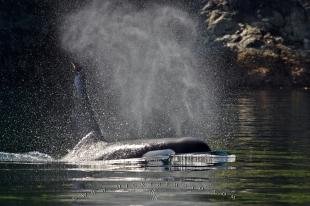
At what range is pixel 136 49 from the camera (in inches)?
3361

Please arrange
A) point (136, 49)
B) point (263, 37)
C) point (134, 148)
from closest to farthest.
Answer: point (134, 148) < point (263, 37) < point (136, 49)

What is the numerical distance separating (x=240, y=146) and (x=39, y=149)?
6.45 meters

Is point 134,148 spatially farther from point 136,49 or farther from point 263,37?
point 136,49

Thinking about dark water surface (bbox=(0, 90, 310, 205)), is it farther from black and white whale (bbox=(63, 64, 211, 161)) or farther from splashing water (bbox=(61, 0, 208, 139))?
splashing water (bbox=(61, 0, 208, 139))

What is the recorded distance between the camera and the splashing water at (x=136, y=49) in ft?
218

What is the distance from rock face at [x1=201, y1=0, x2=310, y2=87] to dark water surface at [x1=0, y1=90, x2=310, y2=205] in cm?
4789

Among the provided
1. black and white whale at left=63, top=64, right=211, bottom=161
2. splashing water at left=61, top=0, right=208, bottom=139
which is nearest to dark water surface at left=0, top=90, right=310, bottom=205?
black and white whale at left=63, top=64, right=211, bottom=161

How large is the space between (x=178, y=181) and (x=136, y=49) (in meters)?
64.5

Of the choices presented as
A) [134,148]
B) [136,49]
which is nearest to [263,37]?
[136,49]

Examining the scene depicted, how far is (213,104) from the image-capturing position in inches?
2079

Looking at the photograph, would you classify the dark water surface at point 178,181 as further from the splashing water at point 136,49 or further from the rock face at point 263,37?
the rock face at point 263,37

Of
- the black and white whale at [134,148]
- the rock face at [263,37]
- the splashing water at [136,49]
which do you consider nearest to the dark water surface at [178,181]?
the black and white whale at [134,148]

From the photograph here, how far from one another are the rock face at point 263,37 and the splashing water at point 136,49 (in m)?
2.78

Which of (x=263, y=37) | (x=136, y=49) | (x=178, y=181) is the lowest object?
(x=178, y=181)
